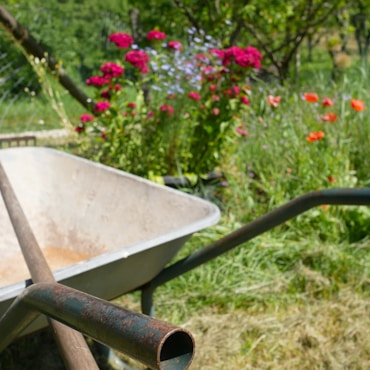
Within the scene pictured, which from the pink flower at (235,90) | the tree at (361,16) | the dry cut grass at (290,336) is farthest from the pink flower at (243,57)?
the tree at (361,16)

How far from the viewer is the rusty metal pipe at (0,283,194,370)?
0.59 metres

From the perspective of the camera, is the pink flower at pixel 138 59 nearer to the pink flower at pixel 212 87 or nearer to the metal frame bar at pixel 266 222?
the pink flower at pixel 212 87

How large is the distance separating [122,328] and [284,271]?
2023 mm

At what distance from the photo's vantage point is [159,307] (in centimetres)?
238

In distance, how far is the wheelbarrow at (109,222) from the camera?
131 centimetres

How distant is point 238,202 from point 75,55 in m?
7.41

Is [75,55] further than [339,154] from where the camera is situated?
Yes

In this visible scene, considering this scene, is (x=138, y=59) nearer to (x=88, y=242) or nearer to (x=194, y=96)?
(x=194, y=96)

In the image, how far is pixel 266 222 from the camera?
136cm

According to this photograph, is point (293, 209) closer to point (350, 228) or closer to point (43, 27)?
point (350, 228)

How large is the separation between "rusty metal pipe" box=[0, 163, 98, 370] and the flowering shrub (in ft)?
4.80

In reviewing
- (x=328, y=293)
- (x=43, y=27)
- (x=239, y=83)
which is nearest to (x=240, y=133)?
(x=239, y=83)

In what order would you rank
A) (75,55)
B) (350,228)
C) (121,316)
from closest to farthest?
(121,316) → (350,228) → (75,55)

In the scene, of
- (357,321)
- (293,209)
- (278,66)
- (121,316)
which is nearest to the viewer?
(121,316)
